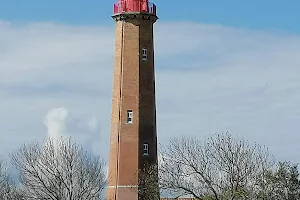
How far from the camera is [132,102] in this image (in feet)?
186

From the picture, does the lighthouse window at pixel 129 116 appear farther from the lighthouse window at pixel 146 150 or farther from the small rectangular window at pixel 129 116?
the lighthouse window at pixel 146 150

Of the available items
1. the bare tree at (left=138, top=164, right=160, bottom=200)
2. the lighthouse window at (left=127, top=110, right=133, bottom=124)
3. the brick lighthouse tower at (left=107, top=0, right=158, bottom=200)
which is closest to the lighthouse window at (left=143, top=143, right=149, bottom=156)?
the brick lighthouse tower at (left=107, top=0, right=158, bottom=200)

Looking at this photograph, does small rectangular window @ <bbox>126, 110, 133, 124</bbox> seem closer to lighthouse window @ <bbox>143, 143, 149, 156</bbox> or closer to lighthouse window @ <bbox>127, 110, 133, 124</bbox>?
lighthouse window @ <bbox>127, 110, 133, 124</bbox>

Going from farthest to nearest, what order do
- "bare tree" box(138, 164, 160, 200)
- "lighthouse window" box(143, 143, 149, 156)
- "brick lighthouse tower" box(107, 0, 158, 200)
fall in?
1. "lighthouse window" box(143, 143, 149, 156)
2. "brick lighthouse tower" box(107, 0, 158, 200)
3. "bare tree" box(138, 164, 160, 200)

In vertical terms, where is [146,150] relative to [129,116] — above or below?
below

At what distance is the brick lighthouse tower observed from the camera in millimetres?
56219

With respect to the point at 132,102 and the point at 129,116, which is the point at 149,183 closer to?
the point at 129,116

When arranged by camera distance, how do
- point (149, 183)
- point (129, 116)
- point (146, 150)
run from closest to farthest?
point (149, 183) < point (146, 150) < point (129, 116)

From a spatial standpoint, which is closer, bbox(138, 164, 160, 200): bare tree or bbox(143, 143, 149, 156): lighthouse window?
bbox(138, 164, 160, 200): bare tree

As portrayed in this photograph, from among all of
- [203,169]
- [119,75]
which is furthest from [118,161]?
[203,169]

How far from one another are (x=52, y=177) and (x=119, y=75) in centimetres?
837

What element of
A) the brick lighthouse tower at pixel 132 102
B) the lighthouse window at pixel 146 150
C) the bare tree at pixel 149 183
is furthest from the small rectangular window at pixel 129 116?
the bare tree at pixel 149 183

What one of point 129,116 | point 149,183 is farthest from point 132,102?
point 149,183

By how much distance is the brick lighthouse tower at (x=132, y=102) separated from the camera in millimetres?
56219
